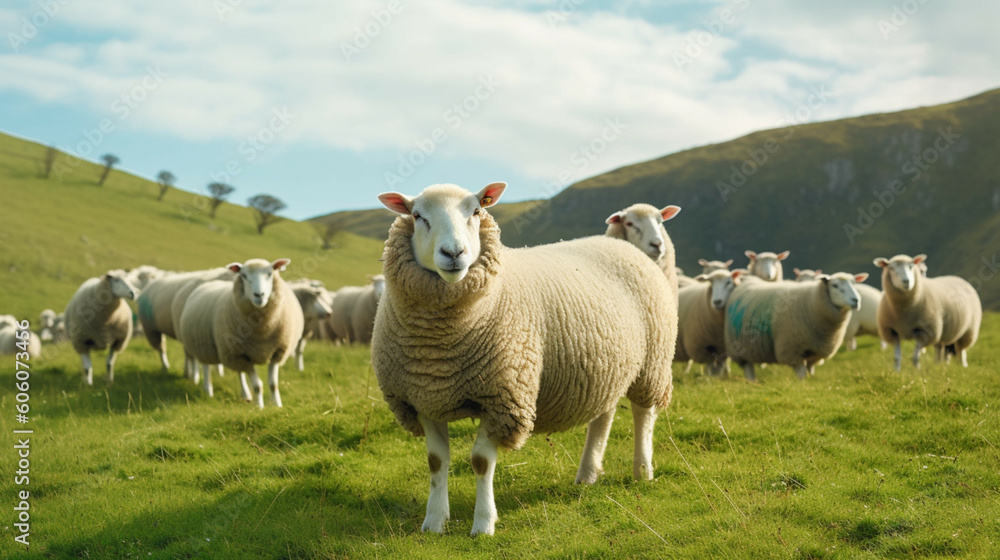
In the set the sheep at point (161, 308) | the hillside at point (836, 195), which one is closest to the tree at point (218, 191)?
the hillside at point (836, 195)

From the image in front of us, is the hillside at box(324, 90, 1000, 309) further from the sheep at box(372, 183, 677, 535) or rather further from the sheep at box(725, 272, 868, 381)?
the sheep at box(372, 183, 677, 535)

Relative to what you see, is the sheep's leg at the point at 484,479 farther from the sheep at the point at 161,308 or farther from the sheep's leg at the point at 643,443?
the sheep at the point at 161,308

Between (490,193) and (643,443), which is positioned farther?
(643,443)

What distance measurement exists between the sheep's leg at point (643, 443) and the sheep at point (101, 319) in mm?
9941

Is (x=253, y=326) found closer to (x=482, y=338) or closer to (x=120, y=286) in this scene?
(x=120, y=286)

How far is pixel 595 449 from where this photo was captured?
19.6 feet

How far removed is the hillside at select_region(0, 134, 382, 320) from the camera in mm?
36875

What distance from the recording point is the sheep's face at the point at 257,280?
31.6 feet

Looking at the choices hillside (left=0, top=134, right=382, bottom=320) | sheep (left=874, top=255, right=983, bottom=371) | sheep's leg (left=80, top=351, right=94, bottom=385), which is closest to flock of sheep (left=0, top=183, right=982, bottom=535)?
sheep's leg (left=80, top=351, right=94, bottom=385)

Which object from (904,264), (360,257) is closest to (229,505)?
(904,264)

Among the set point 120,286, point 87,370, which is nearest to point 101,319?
point 120,286

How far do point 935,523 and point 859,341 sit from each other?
17879 mm

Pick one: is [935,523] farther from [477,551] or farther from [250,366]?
[250,366]

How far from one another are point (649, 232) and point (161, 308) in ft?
34.1
